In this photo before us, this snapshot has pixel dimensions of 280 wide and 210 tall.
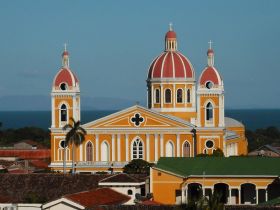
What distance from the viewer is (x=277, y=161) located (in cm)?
7388

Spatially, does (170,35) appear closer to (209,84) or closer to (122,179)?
(209,84)

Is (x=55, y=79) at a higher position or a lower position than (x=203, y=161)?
higher

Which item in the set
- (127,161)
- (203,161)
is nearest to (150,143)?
(127,161)

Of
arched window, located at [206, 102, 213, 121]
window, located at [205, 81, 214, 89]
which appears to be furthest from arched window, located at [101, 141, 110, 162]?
window, located at [205, 81, 214, 89]

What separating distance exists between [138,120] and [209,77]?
5481mm

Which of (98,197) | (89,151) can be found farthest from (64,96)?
(98,197)

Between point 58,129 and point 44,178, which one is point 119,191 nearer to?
point 44,178

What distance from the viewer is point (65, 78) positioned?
94812 mm

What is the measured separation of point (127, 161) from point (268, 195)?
21.7 m

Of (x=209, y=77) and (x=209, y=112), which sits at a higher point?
(x=209, y=77)

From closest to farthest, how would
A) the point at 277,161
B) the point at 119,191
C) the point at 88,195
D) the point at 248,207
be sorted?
the point at 248,207 → the point at 88,195 → the point at 119,191 → the point at 277,161

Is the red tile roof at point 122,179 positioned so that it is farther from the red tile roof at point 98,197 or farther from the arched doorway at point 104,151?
the arched doorway at point 104,151

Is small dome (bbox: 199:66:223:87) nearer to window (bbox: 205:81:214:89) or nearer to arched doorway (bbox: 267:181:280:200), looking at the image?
window (bbox: 205:81:214:89)

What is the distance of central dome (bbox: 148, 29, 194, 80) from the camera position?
Answer: 95.7 m
